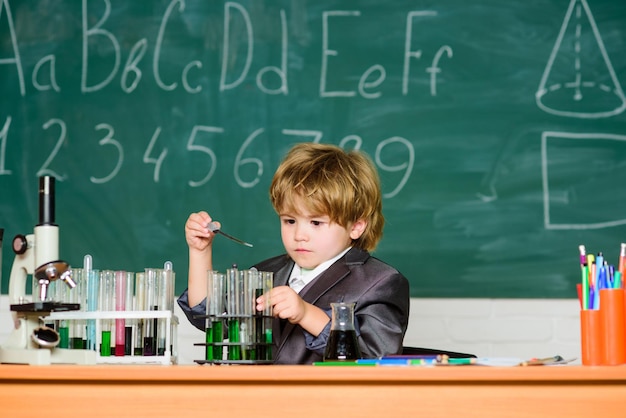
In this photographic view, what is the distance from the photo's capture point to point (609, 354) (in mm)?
1348

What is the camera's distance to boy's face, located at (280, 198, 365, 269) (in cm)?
198

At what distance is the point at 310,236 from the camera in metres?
1.98

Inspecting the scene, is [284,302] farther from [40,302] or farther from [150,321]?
[40,302]

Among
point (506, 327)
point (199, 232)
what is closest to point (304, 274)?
point (199, 232)

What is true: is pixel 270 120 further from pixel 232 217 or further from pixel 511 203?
pixel 511 203

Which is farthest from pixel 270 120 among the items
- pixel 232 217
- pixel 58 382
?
pixel 58 382

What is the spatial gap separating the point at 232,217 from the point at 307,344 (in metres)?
1.10

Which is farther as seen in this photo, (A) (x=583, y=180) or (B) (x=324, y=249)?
(A) (x=583, y=180)

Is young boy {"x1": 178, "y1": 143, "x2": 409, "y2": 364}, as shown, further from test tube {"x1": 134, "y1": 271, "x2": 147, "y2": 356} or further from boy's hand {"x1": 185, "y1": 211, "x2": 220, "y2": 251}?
test tube {"x1": 134, "y1": 271, "x2": 147, "y2": 356}

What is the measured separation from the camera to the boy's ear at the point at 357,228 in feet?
6.75

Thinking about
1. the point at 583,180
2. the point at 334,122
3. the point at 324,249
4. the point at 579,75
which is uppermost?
the point at 579,75
